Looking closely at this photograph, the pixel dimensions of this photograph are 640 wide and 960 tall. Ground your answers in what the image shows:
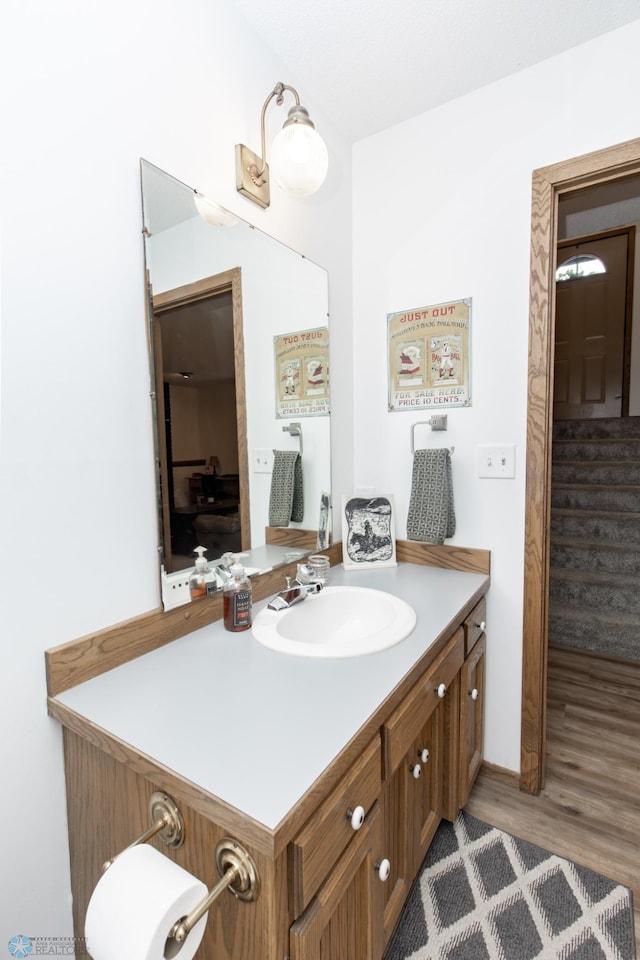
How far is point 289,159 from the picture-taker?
47.5 inches

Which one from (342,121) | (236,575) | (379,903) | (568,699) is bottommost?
(568,699)

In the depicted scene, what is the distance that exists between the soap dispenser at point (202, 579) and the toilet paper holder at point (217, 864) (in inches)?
19.1

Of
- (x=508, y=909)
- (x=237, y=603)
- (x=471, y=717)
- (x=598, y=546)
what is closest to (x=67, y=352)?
(x=237, y=603)

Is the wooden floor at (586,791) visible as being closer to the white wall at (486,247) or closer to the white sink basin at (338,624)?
the white wall at (486,247)

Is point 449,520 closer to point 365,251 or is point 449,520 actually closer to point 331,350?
point 331,350

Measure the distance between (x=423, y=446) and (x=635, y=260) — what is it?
2.85 meters

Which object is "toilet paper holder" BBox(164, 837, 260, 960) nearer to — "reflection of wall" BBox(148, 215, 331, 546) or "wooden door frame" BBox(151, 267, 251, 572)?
"wooden door frame" BBox(151, 267, 251, 572)

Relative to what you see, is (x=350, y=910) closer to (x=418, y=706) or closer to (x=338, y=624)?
(x=418, y=706)

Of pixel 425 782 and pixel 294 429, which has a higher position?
pixel 294 429

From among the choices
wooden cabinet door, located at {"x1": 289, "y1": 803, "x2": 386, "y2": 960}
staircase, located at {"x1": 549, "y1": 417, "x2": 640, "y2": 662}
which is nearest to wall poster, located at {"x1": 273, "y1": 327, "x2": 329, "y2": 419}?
wooden cabinet door, located at {"x1": 289, "y1": 803, "x2": 386, "y2": 960}

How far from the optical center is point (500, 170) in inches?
59.8

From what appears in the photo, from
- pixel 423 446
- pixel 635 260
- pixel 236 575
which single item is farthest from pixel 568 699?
pixel 635 260

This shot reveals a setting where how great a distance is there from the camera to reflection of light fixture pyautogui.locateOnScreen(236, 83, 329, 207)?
1179 millimetres

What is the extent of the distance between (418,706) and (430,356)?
46.5 inches
